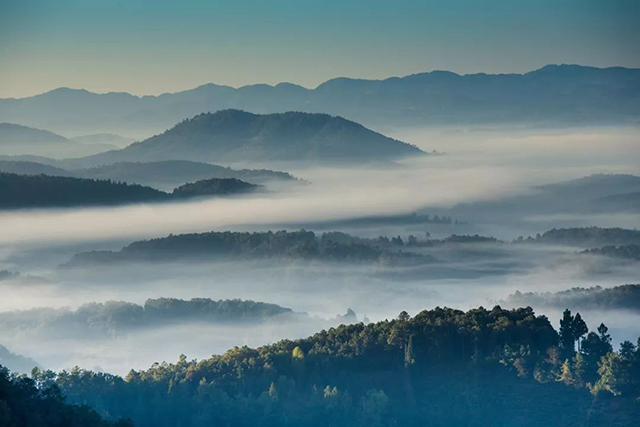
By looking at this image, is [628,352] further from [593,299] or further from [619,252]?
[619,252]

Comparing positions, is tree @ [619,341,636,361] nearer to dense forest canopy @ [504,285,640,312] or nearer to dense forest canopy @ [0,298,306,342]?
dense forest canopy @ [504,285,640,312]

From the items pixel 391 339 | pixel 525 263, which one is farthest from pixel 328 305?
pixel 391 339

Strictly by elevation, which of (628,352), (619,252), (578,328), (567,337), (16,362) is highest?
(619,252)

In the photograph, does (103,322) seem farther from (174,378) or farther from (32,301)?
(174,378)

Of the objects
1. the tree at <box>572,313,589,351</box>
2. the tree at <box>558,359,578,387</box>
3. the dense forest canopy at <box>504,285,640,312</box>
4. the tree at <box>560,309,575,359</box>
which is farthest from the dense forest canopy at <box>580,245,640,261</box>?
the tree at <box>558,359,578,387</box>

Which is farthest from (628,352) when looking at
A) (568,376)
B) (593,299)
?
(593,299)

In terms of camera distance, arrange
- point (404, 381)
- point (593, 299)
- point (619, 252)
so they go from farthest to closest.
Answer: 1. point (619, 252)
2. point (593, 299)
3. point (404, 381)

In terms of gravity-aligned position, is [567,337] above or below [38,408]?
above

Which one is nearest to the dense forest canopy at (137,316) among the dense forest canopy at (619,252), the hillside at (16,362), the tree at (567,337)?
the hillside at (16,362)

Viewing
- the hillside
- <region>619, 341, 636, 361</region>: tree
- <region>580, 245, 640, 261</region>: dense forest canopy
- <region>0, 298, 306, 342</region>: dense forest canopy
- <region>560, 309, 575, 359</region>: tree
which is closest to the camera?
<region>619, 341, 636, 361</region>: tree
